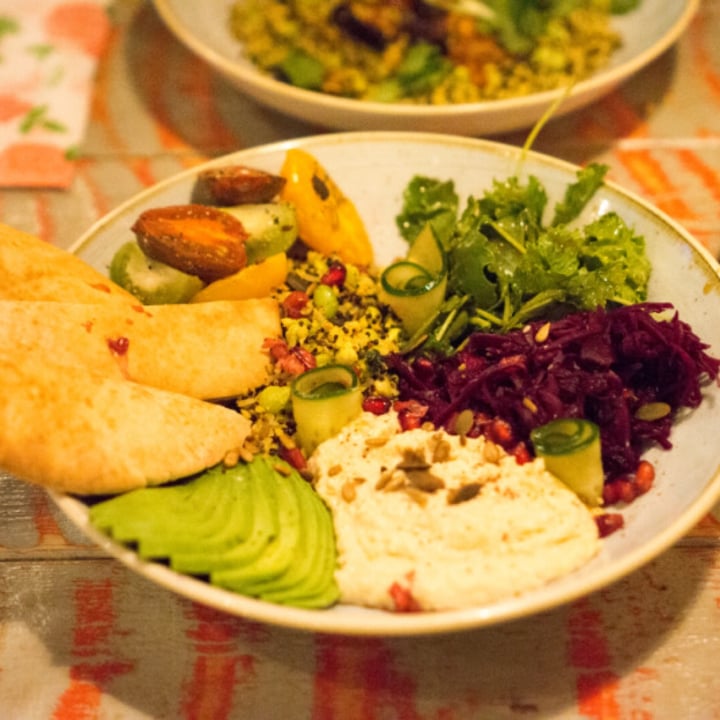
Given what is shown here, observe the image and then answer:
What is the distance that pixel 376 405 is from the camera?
2625 millimetres

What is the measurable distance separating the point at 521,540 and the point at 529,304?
1.00m

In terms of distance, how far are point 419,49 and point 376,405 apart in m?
2.34

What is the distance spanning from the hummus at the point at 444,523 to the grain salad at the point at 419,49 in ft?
7.27

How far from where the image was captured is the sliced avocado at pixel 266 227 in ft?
9.59

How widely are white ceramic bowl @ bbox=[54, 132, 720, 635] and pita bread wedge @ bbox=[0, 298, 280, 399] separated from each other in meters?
0.48

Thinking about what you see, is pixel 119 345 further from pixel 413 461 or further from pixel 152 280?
pixel 413 461

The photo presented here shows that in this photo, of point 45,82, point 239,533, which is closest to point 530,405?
point 239,533

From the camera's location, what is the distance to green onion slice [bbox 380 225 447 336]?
9.29ft

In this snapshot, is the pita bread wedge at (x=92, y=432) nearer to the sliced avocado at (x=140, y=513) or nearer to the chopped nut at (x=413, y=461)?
the sliced avocado at (x=140, y=513)

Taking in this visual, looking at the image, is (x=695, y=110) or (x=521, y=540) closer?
(x=521, y=540)

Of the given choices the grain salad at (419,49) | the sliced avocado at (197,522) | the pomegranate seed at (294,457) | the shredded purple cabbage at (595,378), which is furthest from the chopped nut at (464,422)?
the grain salad at (419,49)

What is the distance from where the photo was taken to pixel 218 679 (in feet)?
7.30

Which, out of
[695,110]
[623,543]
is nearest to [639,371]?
[623,543]

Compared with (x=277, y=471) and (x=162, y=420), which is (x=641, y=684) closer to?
(x=277, y=471)
